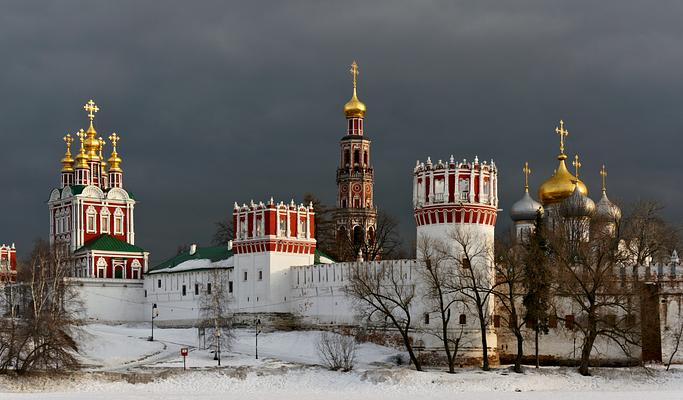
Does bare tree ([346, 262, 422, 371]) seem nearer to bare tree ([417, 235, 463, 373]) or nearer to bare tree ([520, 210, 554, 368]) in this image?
bare tree ([417, 235, 463, 373])

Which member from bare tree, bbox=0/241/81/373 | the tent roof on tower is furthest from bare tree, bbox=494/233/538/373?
bare tree, bbox=0/241/81/373

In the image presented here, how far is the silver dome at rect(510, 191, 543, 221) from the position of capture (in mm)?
83000

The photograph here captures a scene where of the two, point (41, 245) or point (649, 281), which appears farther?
point (41, 245)

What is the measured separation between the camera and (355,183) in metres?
107

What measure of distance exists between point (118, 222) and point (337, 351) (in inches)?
1617

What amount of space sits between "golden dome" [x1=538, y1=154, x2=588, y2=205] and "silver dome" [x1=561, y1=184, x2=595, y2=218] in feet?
13.6

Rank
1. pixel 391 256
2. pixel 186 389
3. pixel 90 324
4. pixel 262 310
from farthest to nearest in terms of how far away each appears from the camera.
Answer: pixel 391 256, pixel 90 324, pixel 262 310, pixel 186 389

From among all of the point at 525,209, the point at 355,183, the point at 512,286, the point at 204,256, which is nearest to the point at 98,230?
the point at 204,256

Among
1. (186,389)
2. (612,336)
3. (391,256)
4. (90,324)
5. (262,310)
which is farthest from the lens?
(391,256)

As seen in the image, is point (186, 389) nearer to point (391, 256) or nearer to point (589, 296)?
point (589, 296)

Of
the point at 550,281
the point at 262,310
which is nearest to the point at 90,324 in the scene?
the point at 262,310

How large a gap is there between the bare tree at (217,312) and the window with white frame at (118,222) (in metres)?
18.2

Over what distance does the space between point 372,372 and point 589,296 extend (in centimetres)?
1042

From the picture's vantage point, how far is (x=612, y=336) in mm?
60156
